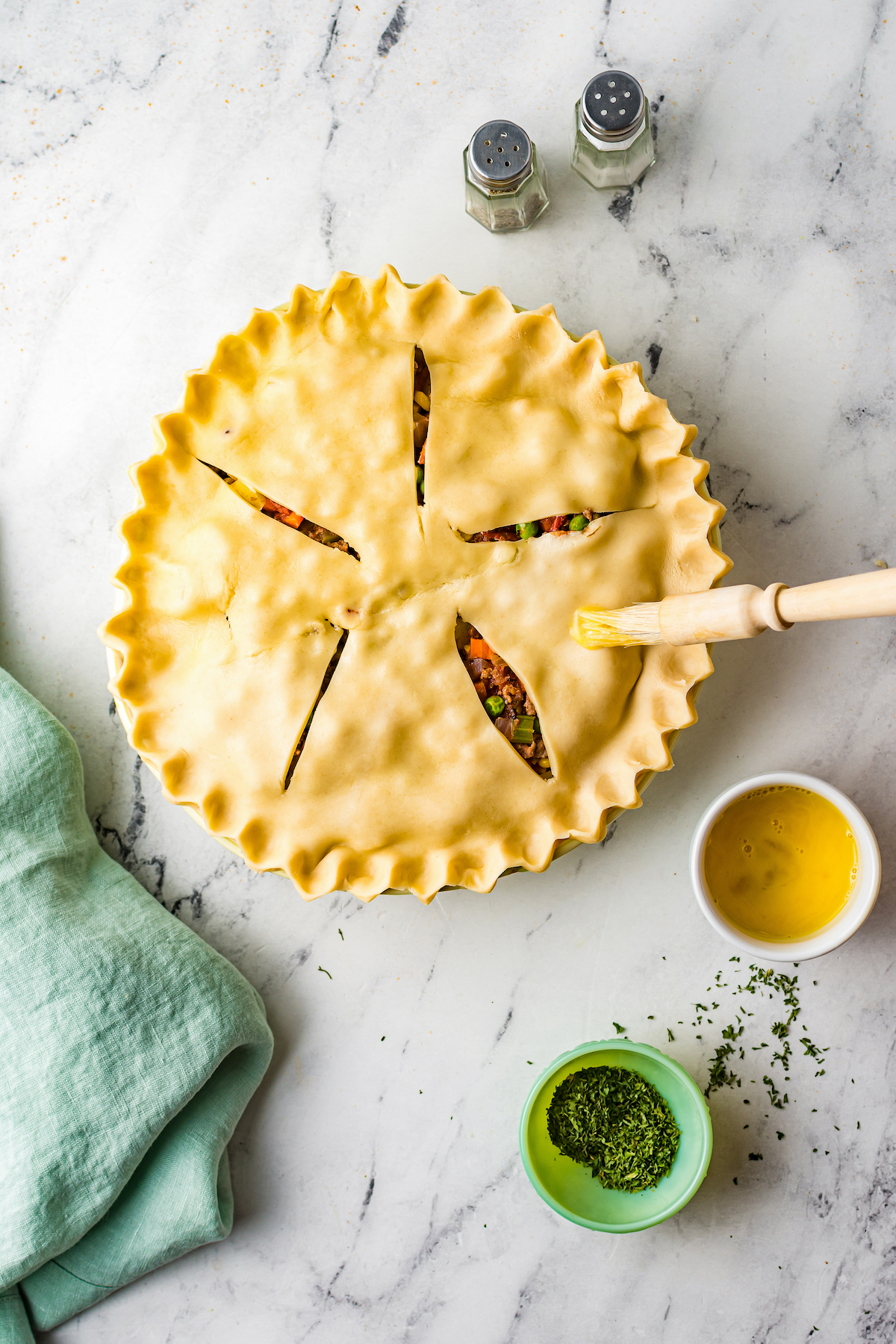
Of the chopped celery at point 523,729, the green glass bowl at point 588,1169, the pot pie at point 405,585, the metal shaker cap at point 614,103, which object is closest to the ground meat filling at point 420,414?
the pot pie at point 405,585

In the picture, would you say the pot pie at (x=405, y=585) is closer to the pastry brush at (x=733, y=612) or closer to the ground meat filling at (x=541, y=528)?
the ground meat filling at (x=541, y=528)

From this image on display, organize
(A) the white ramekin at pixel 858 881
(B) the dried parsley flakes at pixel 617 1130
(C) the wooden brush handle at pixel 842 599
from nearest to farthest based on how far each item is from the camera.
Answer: (C) the wooden brush handle at pixel 842 599 → (A) the white ramekin at pixel 858 881 → (B) the dried parsley flakes at pixel 617 1130

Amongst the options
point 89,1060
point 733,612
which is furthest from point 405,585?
point 89,1060

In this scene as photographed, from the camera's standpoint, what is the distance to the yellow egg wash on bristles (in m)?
2.11

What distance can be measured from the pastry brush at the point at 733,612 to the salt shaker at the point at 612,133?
3.61 ft

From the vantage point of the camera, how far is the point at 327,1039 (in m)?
2.30

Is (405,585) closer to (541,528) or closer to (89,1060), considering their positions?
(541,528)

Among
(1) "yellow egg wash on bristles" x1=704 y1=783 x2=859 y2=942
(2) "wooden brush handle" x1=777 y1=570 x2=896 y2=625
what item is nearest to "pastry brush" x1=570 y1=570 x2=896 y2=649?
(2) "wooden brush handle" x1=777 y1=570 x2=896 y2=625

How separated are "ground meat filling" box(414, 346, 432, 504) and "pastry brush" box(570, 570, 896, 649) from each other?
0.41 m

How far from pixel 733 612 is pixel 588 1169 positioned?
1398 mm

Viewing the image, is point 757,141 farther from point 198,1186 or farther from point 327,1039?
point 198,1186

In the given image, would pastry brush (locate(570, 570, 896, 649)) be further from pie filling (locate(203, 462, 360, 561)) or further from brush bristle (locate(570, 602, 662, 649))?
pie filling (locate(203, 462, 360, 561))

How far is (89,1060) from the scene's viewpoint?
6.90 ft

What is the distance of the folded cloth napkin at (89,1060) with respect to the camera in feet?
6.89
